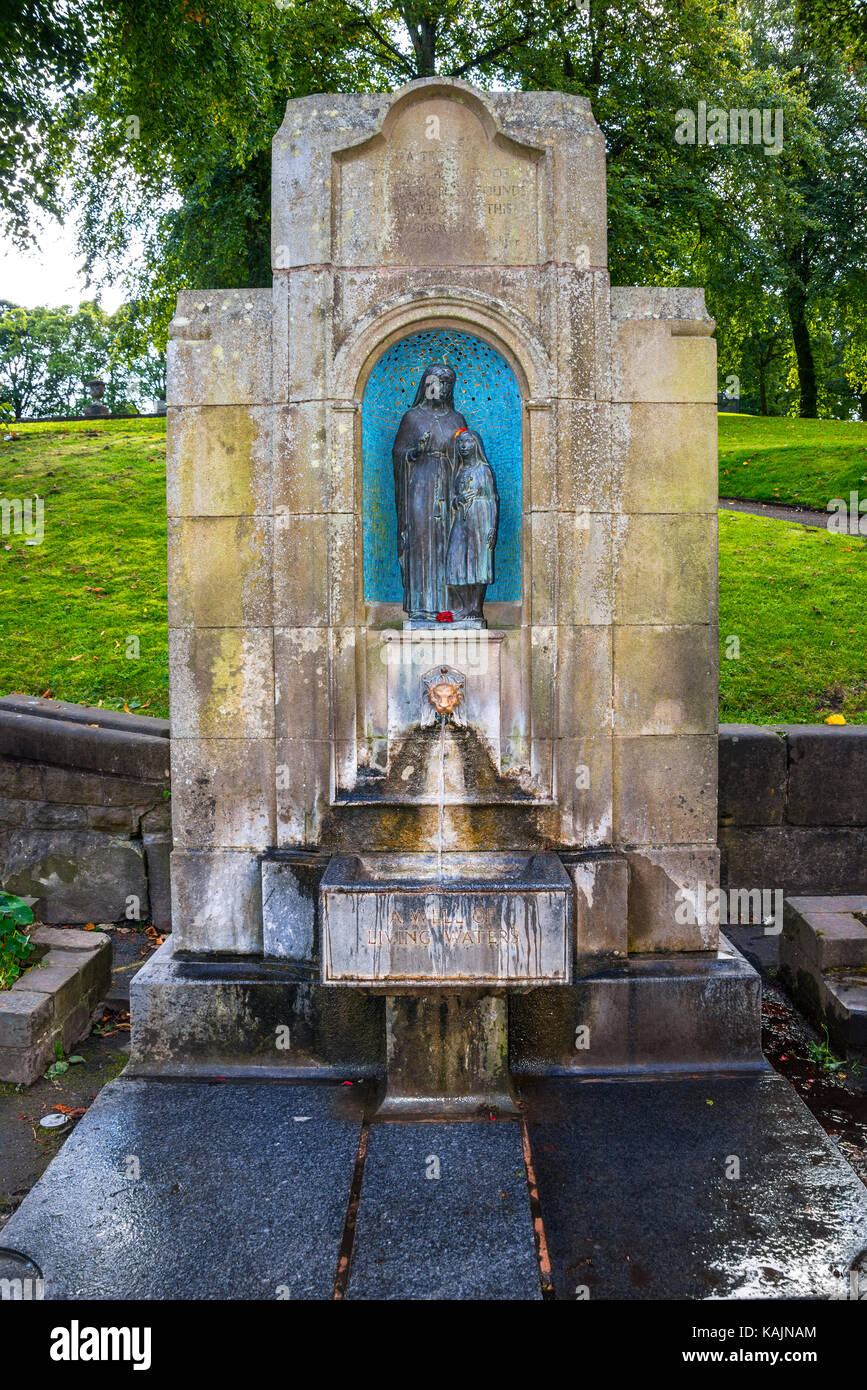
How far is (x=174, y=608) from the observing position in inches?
214

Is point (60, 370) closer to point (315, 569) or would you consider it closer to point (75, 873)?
point (75, 873)

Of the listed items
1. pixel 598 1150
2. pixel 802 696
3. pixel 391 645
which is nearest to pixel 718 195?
pixel 802 696

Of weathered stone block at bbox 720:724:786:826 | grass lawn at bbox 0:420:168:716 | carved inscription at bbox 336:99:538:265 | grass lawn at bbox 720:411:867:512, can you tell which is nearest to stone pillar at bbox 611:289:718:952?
carved inscription at bbox 336:99:538:265

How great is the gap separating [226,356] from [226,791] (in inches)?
96.2

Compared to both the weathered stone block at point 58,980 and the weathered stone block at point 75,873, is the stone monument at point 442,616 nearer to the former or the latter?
the weathered stone block at point 58,980

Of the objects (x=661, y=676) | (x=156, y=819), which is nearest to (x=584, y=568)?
(x=661, y=676)

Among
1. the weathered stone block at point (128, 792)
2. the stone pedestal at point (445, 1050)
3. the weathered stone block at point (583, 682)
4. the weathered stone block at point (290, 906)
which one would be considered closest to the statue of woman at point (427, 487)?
the weathered stone block at point (583, 682)

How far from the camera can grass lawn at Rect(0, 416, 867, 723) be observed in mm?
9047

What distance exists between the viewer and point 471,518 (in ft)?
18.1

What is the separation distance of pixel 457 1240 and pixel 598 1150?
0.95 metres

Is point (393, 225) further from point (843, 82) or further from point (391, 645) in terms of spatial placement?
point (843, 82)

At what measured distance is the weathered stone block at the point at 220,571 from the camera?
17.7 feet

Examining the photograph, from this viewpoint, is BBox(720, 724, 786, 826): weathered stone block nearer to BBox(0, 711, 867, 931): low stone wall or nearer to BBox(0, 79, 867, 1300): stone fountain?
BBox(0, 711, 867, 931): low stone wall

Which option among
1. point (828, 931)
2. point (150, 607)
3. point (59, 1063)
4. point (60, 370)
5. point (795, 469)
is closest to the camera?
point (59, 1063)
